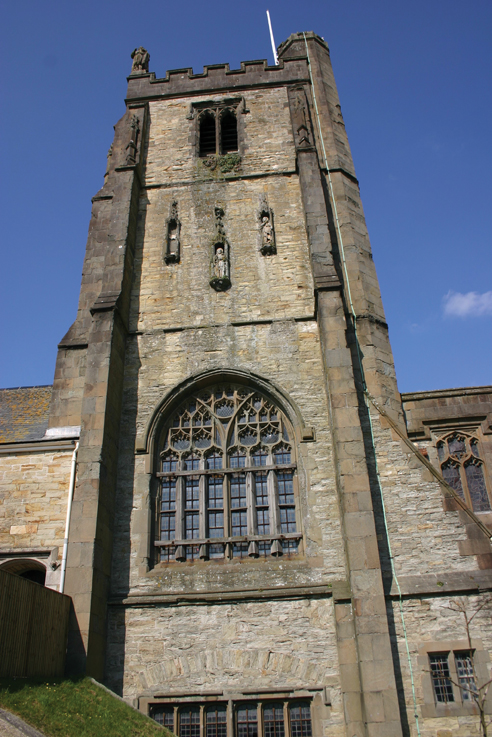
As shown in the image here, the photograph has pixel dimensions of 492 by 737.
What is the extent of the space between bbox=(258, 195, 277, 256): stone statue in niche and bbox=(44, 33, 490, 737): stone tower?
0.05 m

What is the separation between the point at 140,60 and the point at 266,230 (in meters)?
8.52

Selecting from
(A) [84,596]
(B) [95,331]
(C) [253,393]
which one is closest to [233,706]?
(A) [84,596]

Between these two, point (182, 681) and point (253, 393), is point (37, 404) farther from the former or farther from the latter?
point (182, 681)

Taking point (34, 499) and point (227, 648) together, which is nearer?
point (227, 648)

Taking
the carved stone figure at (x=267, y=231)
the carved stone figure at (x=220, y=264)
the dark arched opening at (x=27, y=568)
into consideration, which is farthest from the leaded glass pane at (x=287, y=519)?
the carved stone figure at (x=267, y=231)

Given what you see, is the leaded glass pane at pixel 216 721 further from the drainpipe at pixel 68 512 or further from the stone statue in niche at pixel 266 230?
the stone statue in niche at pixel 266 230

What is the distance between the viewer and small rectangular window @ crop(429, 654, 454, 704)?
28.9ft

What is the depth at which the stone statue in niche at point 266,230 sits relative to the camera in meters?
13.8

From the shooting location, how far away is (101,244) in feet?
47.5

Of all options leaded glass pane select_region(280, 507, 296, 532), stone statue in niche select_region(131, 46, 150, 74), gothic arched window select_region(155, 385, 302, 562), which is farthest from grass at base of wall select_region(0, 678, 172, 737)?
stone statue in niche select_region(131, 46, 150, 74)

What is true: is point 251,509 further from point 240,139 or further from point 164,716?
point 240,139

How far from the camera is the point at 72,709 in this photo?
747 centimetres

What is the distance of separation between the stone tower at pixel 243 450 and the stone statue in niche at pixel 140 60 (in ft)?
10.7

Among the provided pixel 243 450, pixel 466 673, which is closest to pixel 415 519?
pixel 466 673
